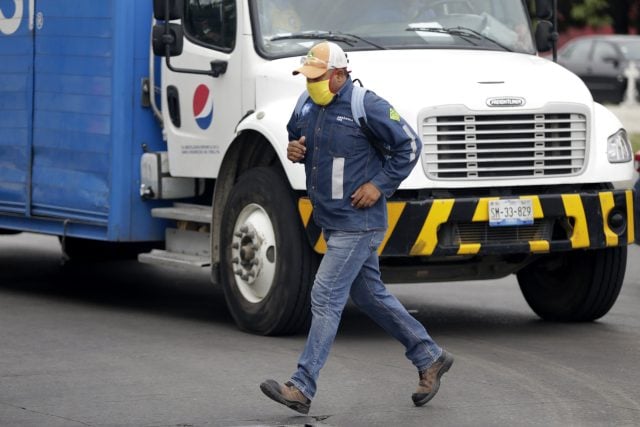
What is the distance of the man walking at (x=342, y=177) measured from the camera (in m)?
7.67

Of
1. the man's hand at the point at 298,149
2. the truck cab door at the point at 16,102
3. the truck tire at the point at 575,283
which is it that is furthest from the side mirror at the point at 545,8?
the man's hand at the point at 298,149

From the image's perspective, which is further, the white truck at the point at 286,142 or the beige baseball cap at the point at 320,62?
the white truck at the point at 286,142

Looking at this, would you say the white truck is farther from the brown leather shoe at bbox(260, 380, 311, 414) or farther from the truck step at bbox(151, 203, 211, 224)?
the brown leather shoe at bbox(260, 380, 311, 414)

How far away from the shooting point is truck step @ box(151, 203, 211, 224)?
35.3ft

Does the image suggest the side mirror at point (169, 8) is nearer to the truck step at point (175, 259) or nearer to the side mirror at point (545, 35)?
the truck step at point (175, 259)

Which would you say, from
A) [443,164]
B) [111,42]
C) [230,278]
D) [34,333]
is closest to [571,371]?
[443,164]

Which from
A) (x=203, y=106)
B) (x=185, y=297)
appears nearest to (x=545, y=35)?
(x=203, y=106)

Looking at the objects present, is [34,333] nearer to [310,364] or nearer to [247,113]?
[247,113]

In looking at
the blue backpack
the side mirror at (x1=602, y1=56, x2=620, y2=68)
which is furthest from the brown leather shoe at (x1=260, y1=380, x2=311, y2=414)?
the side mirror at (x1=602, y1=56, x2=620, y2=68)

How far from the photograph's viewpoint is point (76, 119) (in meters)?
11.5

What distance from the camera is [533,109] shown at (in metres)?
9.87

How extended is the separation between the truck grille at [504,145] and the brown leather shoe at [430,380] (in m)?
1.95

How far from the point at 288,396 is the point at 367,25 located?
360cm

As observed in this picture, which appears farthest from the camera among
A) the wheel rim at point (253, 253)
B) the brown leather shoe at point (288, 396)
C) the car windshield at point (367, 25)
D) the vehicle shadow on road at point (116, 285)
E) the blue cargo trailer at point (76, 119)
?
the vehicle shadow on road at point (116, 285)
